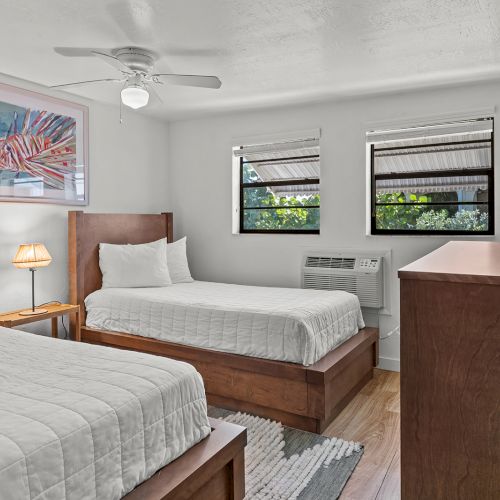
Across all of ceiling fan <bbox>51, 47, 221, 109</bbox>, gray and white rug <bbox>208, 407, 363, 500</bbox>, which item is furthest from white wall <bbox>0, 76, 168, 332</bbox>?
gray and white rug <bbox>208, 407, 363, 500</bbox>

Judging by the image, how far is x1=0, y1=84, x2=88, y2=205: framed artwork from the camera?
3.27m

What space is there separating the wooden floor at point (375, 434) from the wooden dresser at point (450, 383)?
130 centimetres

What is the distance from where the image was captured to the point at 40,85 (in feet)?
11.4

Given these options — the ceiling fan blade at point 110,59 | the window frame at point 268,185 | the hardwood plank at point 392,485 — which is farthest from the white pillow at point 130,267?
the hardwood plank at point 392,485

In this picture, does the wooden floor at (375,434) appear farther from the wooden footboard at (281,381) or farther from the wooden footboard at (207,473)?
the wooden footboard at (207,473)

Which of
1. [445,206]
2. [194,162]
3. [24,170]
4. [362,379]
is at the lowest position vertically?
[362,379]

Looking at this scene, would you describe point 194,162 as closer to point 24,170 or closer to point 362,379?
point 24,170

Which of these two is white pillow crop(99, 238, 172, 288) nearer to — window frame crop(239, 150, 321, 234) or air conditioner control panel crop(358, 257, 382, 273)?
window frame crop(239, 150, 321, 234)

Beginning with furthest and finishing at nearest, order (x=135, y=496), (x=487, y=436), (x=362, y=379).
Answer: (x=362, y=379) < (x=135, y=496) < (x=487, y=436)

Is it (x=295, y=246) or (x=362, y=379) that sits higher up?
(x=295, y=246)

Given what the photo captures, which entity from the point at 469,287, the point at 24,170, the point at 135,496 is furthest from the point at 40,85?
the point at 469,287

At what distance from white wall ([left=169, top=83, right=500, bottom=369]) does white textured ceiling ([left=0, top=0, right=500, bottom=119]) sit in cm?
24

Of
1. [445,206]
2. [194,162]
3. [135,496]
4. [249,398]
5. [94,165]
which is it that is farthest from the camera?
[194,162]

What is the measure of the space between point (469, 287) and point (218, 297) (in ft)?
8.55
